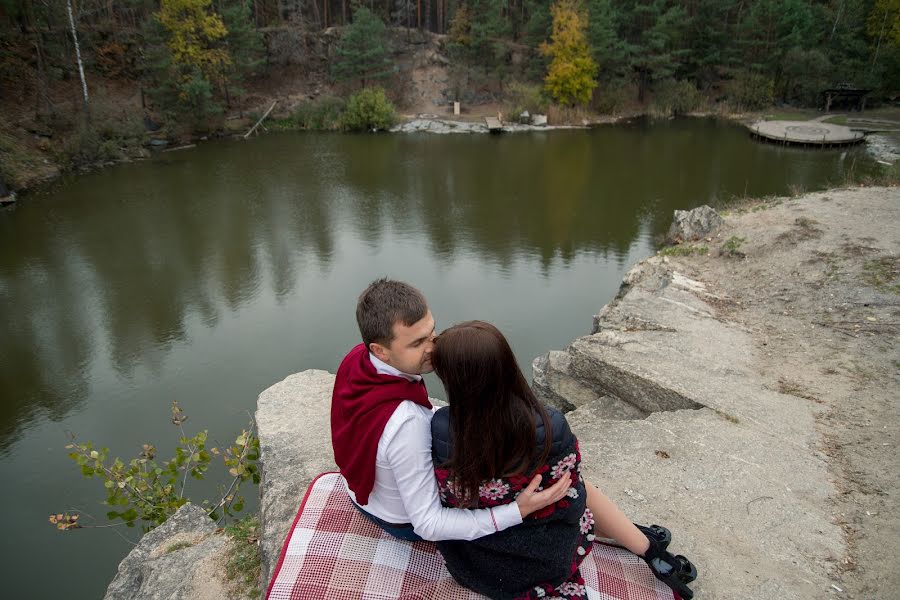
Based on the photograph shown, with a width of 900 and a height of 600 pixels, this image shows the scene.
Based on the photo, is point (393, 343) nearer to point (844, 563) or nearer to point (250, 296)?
point (844, 563)

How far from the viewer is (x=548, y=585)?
81.4 inches

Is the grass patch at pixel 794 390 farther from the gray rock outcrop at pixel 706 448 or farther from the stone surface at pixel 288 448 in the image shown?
Answer: the stone surface at pixel 288 448

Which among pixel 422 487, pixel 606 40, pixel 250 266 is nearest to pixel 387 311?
pixel 422 487

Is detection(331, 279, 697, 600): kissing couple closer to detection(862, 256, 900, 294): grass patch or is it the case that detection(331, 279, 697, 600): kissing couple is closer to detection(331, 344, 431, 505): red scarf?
detection(331, 344, 431, 505): red scarf

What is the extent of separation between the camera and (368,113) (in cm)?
2380

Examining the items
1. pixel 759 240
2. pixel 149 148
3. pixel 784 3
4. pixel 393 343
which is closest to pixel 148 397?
pixel 393 343

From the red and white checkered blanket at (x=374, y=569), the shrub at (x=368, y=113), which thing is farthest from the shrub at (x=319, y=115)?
the red and white checkered blanket at (x=374, y=569)

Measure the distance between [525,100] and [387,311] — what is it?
2601 cm

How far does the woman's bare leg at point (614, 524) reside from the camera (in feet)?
7.37

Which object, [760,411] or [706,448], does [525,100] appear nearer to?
[760,411]

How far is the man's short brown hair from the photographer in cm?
195

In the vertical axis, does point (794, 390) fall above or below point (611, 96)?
below

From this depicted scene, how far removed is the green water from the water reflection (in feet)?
0.18

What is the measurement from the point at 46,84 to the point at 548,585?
2326cm
